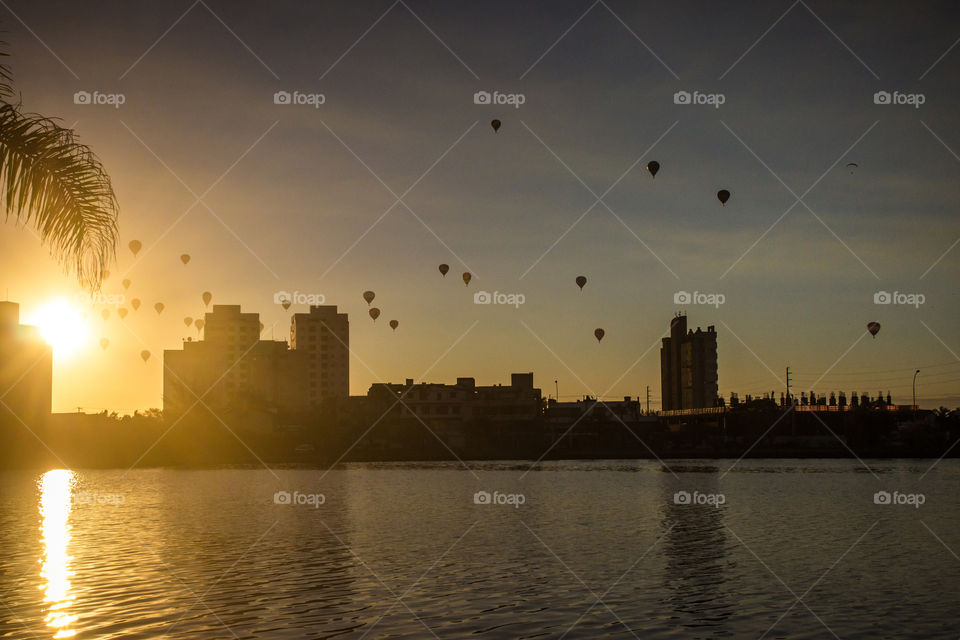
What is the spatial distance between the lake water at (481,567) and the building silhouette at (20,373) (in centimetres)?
10206

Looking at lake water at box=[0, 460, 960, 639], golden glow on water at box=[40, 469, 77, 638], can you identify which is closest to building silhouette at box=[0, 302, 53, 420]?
golden glow on water at box=[40, 469, 77, 638]

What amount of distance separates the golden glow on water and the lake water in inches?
4.3

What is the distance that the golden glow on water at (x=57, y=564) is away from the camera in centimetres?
2247

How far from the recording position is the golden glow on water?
73.7 feet

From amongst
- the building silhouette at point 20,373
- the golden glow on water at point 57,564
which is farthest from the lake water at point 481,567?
the building silhouette at point 20,373

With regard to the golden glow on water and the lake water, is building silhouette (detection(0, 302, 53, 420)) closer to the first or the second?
the golden glow on water

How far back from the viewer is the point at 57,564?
32406 mm

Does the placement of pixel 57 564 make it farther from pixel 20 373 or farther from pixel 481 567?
pixel 20 373

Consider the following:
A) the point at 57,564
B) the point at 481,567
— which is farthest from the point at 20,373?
the point at 481,567

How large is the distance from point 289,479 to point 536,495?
116 feet

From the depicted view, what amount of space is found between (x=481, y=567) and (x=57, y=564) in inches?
580

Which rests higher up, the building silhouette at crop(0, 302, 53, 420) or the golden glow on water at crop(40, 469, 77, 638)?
the building silhouette at crop(0, 302, 53, 420)

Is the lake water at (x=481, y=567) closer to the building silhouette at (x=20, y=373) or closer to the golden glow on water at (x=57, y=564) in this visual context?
the golden glow on water at (x=57, y=564)

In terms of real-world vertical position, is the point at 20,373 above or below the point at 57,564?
above
